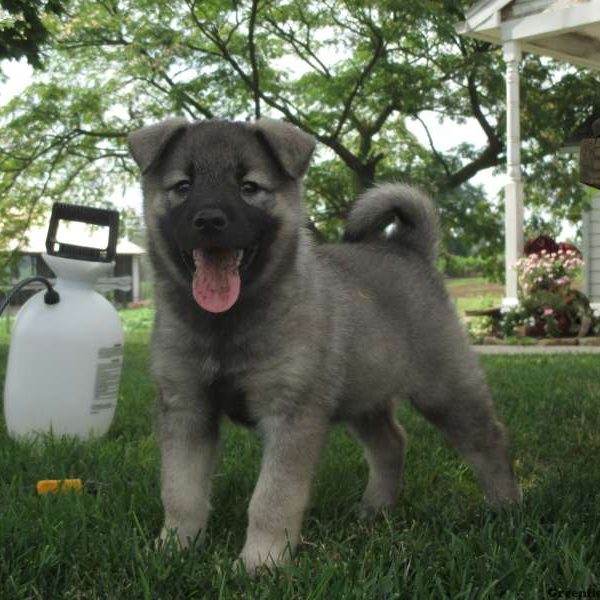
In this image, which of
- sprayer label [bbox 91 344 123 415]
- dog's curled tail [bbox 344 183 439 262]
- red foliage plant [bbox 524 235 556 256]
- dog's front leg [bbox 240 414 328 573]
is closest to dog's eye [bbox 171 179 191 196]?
dog's front leg [bbox 240 414 328 573]

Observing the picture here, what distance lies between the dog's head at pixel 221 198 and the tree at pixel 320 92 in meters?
13.0

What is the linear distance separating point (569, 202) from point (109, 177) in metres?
10.3

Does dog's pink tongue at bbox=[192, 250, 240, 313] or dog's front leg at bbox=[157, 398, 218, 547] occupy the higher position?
dog's pink tongue at bbox=[192, 250, 240, 313]

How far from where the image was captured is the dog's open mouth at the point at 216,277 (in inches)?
103

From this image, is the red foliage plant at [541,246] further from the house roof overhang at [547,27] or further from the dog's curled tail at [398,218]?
the dog's curled tail at [398,218]

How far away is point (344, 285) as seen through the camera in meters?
3.21

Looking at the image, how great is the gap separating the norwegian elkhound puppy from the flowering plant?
8207 mm

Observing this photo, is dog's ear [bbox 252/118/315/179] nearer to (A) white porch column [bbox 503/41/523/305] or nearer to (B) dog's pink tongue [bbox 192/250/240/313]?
(B) dog's pink tongue [bbox 192/250/240/313]

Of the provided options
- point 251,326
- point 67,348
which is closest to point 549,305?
point 67,348

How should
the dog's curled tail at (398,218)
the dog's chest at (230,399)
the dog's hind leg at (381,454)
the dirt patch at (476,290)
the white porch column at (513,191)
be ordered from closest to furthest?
the dog's chest at (230,399)
the dog's hind leg at (381,454)
the dog's curled tail at (398,218)
the white porch column at (513,191)
the dirt patch at (476,290)

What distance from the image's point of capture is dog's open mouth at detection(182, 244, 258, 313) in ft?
8.54

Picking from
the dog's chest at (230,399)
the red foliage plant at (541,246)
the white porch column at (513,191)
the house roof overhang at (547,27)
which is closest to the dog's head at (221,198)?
the dog's chest at (230,399)

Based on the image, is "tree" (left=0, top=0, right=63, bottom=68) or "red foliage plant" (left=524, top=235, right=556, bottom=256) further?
"red foliage plant" (left=524, top=235, right=556, bottom=256)

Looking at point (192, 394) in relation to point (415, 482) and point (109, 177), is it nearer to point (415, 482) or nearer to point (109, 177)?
point (415, 482)
